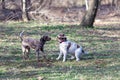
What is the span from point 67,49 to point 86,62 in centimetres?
63

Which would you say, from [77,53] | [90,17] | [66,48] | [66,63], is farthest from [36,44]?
[90,17]

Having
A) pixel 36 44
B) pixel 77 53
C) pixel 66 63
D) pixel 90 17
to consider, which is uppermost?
pixel 36 44

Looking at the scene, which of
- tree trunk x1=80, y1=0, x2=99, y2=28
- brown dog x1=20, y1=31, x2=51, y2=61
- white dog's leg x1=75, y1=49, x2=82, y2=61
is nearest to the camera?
brown dog x1=20, y1=31, x2=51, y2=61

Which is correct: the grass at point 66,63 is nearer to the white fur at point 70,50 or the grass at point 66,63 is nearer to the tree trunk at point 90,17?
the white fur at point 70,50

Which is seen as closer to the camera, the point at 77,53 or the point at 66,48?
the point at 66,48

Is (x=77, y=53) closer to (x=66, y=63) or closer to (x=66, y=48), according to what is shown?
(x=66, y=48)

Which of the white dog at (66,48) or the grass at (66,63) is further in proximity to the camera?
the white dog at (66,48)

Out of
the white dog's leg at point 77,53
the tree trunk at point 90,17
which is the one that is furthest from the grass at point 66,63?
the tree trunk at point 90,17

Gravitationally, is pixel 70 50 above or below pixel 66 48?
below

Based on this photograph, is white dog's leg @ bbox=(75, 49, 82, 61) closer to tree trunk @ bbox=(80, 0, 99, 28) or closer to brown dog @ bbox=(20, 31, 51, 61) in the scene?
brown dog @ bbox=(20, 31, 51, 61)

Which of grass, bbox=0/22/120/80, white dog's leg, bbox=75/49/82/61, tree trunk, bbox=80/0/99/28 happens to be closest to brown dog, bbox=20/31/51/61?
grass, bbox=0/22/120/80

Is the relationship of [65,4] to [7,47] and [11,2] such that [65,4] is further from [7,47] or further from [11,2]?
[7,47]

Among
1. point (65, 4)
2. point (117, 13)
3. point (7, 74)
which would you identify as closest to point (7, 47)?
point (7, 74)

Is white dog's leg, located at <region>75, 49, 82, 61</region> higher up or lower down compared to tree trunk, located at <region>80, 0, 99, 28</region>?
higher up
